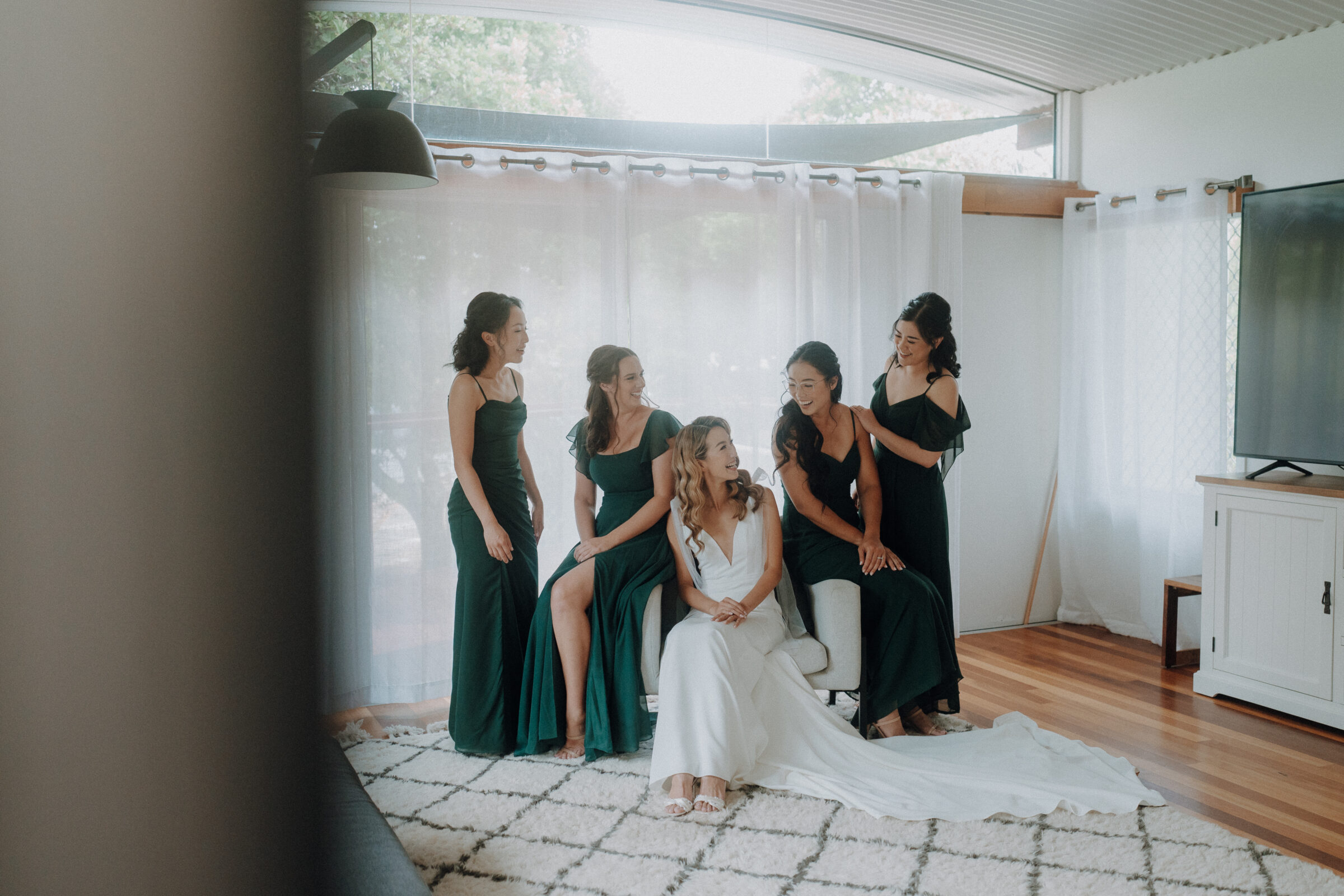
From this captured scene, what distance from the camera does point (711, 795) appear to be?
2646 millimetres

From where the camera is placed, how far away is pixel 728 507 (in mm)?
3180

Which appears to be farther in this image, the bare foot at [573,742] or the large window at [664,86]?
the large window at [664,86]

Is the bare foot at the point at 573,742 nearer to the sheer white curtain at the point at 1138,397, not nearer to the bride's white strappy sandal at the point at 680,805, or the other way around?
the bride's white strappy sandal at the point at 680,805

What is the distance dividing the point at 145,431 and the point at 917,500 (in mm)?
3353

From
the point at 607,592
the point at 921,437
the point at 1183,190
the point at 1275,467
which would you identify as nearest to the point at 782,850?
the point at 607,592

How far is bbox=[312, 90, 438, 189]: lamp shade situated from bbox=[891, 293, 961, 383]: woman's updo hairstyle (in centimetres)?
170

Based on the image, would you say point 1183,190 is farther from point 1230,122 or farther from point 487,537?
point 487,537

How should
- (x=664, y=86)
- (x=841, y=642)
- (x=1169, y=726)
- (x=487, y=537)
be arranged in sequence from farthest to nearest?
(x=664, y=86), (x=1169, y=726), (x=487, y=537), (x=841, y=642)

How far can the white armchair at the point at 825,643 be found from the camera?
305 centimetres

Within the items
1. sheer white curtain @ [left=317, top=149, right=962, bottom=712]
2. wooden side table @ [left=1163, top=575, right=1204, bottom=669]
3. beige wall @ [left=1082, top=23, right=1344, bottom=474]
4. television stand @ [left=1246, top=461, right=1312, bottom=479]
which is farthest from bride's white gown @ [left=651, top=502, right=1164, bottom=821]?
beige wall @ [left=1082, top=23, right=1344, bottom=474]

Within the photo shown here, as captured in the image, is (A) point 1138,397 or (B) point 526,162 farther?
(A) point 1138,397

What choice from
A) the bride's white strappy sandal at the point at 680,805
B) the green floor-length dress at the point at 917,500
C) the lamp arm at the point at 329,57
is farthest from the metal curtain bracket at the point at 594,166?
the lamp arm at the point at 329,57

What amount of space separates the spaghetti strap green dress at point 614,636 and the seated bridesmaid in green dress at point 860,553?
46 centimetres

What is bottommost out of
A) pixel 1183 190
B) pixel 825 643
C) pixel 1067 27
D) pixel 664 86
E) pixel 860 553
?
pixel 825 643
